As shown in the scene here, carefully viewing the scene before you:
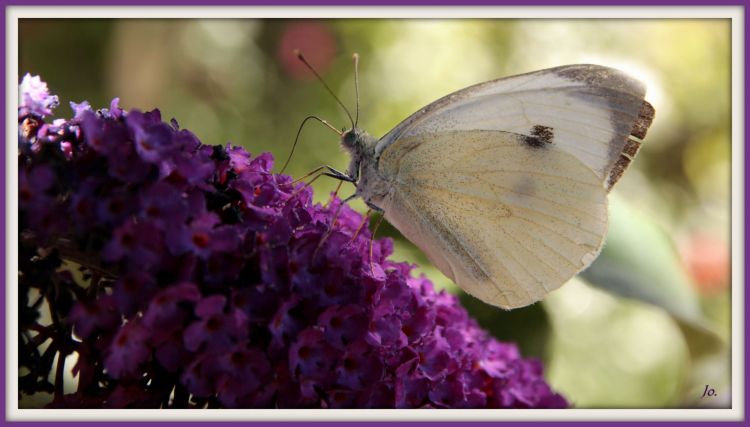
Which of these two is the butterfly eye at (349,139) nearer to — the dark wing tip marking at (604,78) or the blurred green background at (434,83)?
the dark wing tip marking at (604,78)

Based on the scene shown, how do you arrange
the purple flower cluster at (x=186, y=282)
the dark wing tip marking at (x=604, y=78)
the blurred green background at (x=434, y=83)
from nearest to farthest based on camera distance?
the purple flower cluster at (x=186, y=282) → the dark wing tip marking at (x=604, y=78) → the blurred green background at (x=434, y=83)

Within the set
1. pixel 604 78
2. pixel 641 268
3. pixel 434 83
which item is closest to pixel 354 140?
pixel 604 78

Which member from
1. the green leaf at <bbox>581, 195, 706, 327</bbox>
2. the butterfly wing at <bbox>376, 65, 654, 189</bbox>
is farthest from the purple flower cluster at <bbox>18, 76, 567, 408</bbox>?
the green leaf at <bbox>581, 195, 706, 327</bbox>

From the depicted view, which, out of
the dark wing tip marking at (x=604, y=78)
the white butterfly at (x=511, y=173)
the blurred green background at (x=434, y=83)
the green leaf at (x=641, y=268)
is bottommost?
the green leaf at (x=641, y=268)

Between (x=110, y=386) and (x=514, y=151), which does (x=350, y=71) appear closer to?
(x=514, y=151)

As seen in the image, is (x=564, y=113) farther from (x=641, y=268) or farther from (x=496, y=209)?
(x=641, y=268)

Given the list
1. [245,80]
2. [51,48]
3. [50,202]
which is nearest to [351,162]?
[50,202]

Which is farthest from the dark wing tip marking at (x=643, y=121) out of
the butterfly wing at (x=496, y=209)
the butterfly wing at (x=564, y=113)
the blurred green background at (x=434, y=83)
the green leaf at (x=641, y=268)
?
the blurred green background at (x=434, y=83)
